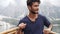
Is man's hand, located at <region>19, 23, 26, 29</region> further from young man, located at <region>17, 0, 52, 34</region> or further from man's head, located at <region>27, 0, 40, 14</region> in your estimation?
man's head, located at <region>27, 0, 40, 14</region>

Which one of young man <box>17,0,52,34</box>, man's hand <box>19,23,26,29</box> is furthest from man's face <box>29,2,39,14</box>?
man's hand <box>19,23,26,29</box>

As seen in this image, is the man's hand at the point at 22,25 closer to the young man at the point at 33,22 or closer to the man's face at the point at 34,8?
the young man at the point at 33,22

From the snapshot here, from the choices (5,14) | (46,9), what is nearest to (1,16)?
(5,14)

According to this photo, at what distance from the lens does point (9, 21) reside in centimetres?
278

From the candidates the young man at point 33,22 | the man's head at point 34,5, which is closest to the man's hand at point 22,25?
the young man at point 33,22

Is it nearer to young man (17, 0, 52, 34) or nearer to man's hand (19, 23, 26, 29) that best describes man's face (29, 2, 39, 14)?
young man (17, 0, 52, 34)

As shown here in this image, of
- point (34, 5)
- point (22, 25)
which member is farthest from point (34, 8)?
point (22, 25)

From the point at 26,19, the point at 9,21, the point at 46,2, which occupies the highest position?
the point at 26,19

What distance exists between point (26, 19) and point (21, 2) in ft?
5.63

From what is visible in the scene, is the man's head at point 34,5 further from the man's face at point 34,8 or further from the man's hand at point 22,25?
the man's hand at point 22,25

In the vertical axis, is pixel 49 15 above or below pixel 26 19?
below

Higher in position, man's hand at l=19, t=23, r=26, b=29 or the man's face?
the man's face

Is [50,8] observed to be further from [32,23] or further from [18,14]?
[32,23]

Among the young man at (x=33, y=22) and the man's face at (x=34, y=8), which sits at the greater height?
the man's face at (x=34, y=8)
